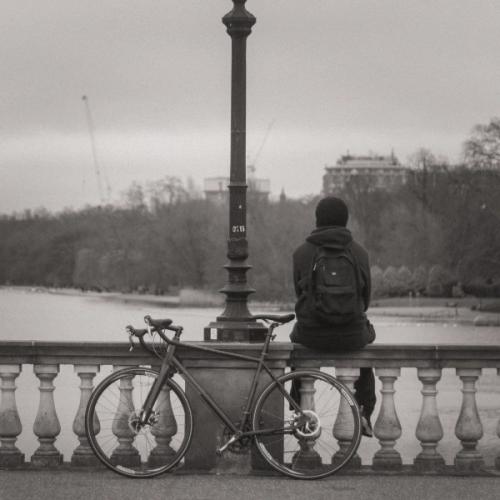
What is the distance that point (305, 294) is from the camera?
863cm

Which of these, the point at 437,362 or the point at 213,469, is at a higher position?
the point at 437,362

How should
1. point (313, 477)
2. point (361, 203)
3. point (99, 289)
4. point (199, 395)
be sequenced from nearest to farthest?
point (313, 477)
point (199, 395)
point (361, 203)
point (99, 289)

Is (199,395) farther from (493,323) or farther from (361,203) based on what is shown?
(361,203)

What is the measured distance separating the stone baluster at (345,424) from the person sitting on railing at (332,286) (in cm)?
13

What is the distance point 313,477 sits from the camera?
8320mm

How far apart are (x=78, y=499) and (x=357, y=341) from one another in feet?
7.29

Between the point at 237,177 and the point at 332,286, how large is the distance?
5.13 feet

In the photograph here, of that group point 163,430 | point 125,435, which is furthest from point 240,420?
point 125,435

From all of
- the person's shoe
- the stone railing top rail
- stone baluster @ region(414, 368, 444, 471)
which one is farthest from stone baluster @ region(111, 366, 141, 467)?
stone baluster @ region(414, 368, 444, 471)

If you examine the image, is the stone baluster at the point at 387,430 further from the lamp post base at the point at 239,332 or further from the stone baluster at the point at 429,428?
the lamp post base at the point at 239,332

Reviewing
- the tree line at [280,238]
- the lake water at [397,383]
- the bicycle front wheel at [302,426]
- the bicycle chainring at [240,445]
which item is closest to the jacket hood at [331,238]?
the bicycle front wheel at [302,426]

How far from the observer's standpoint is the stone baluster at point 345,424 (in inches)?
336

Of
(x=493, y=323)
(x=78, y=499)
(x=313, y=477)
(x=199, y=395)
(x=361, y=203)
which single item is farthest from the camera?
(x=361, y=203)

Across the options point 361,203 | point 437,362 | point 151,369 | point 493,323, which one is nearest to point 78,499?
point 151,369
